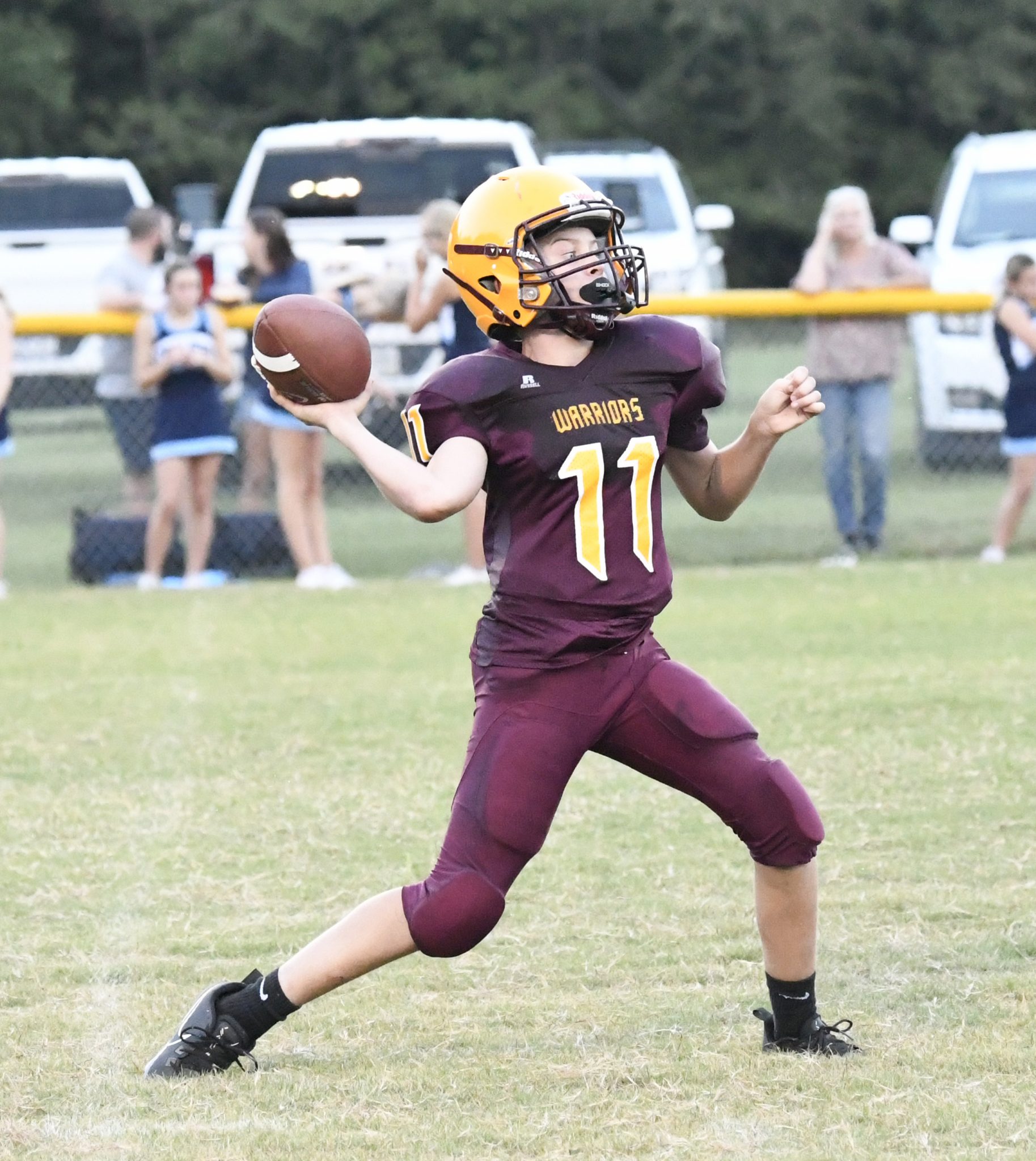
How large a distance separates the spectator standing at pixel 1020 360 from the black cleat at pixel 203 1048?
740 cm

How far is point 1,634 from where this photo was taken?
30.7 ft

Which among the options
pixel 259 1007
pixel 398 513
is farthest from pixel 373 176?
pixel 259 1007

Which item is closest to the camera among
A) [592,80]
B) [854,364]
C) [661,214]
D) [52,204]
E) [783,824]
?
[783,824]

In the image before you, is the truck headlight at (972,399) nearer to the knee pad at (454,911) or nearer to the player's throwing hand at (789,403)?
the player's throwing hand at (789,403)

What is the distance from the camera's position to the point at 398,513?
12648 mm

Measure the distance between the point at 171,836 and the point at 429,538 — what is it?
6.49 meters

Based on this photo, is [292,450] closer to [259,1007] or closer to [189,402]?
[189,402]

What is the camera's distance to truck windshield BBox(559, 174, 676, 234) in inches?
705

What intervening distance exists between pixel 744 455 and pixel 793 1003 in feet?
3.49

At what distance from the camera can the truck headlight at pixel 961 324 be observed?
12.0 meters

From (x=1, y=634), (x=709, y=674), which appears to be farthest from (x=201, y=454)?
(x=709, y=674)

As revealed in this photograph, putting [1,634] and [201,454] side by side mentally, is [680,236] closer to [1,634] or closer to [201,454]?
[201,454]

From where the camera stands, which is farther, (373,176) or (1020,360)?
(373,176)

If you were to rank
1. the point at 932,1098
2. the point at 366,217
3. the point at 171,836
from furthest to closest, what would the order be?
the point at 366,217 < the point at 171,836 < the point at 932,1098
